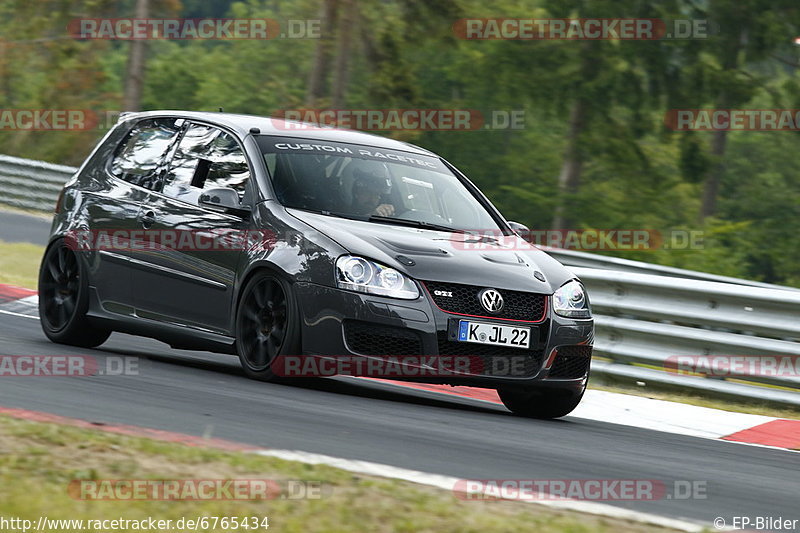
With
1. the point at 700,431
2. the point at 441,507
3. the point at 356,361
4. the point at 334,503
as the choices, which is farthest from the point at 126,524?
the point at 700,431

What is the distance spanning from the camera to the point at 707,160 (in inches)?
1412

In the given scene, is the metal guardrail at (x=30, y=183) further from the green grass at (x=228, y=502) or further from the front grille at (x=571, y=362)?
the green grass at (x=228, y=502)

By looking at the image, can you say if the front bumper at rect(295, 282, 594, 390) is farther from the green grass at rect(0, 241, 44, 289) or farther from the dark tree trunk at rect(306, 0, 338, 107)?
the dark tree trunk at rect(306, 0, 338, 107)

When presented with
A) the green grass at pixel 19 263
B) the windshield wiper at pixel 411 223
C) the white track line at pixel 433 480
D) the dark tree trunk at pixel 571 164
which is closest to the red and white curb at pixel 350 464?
the white track line at pixel 433 480

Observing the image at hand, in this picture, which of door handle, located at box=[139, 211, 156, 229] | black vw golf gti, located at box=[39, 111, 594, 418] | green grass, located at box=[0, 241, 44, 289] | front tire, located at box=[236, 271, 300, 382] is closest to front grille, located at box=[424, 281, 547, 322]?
black vw golf gti, located at box=[39, 111, 594, 418]

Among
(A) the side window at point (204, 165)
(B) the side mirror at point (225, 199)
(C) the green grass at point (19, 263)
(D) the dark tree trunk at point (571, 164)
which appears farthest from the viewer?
(D) the dark tree trunk at point (571, 164)

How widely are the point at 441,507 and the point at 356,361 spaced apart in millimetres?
2982

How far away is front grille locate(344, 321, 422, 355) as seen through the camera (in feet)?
24.5

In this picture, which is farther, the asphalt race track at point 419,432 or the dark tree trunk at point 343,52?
the dark tree trunk at point 343,52

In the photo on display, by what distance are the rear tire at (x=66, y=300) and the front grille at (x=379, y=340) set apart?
106 inches

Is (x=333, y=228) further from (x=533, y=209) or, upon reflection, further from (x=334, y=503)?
(x=533, y=209)

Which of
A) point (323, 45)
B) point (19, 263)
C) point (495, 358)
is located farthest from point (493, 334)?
point (323, 45)

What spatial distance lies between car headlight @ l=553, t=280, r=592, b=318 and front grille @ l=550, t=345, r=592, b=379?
0.21 meters

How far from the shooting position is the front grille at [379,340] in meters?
7.47
